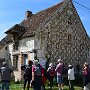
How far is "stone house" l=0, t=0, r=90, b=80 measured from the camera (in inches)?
1299

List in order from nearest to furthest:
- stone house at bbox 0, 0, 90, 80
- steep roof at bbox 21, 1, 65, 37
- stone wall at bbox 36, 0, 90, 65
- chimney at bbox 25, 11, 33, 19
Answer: stone house at bbox 0, 0, 90, 80 < stone wall at bbox 36, 0, 90, 65 < steep roof at bbox 21, 1, 65, 37 < chimney at bbox 25, 11, 33, 19

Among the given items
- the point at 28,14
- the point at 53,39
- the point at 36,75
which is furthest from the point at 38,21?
the point at 36,75

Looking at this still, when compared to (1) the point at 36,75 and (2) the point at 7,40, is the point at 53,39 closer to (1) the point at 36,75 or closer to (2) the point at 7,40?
(2) the point at 7,40

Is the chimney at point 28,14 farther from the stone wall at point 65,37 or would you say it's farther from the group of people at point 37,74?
the group of people at point 37,74

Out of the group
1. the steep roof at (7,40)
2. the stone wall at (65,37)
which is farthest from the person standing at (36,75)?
the steep roof at (7,40)

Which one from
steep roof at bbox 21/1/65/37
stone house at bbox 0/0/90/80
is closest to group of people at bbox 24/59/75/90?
stone house at bbox 0/0/90/80

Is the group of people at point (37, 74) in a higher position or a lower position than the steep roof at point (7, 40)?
lower

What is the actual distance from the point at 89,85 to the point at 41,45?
521 inches

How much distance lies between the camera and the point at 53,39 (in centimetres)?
3378

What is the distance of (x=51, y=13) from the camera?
34.3 m

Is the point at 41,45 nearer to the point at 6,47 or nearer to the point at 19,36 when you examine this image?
the point at 19,36

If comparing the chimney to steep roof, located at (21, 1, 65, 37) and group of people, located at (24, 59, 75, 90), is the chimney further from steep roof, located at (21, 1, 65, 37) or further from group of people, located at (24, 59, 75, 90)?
group of people, located at (24, 59, 75, 90)

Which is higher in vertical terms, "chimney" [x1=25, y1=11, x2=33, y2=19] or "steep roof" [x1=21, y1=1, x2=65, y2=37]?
"chimney" [x1=25, y1=11, x2=33, y2=19]

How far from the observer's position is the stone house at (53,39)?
33.0 meters
